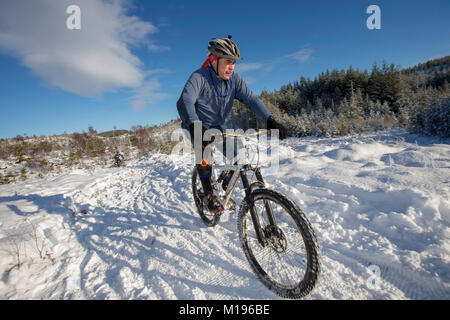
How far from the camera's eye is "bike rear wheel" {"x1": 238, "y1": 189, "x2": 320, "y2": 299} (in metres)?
1.61

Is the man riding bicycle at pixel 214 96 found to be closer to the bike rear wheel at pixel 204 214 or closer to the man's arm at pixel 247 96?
the man's arm at pixel 247 96

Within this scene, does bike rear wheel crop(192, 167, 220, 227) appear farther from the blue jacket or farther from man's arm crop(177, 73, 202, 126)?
man's arm crop(177, 73, 202, 126)

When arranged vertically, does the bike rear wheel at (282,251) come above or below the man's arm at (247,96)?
below

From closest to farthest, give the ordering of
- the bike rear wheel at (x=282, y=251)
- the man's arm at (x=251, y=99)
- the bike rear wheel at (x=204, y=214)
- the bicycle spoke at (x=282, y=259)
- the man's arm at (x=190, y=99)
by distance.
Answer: the bike rear wheel at (x=282, y=251) → the bicycle spoke at (x=282, y=259) → the man's arm at (x=190, y=99) → the man's arm at (x=251, y=99) → the bike rear wheel at (x=204, y=214)

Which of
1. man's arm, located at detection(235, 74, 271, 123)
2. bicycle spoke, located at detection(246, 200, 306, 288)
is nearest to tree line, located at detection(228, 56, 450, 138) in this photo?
man's arm, located at detection(235, 74, 271, 123)

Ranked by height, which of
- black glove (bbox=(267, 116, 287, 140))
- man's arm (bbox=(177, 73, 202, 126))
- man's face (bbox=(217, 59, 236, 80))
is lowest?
black glove (bbox=(267, 116, 287, 140))

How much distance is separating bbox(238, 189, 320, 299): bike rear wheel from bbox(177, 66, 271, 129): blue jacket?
4.02 ft

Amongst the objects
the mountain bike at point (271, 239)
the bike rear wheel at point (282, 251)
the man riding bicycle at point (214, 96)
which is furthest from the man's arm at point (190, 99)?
the bike rear wheel at point (282, 251)

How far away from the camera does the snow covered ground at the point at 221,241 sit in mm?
1870

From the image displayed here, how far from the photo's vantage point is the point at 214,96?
262 cm

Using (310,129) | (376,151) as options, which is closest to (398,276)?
(376,151)

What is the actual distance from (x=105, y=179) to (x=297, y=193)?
5972 mm
